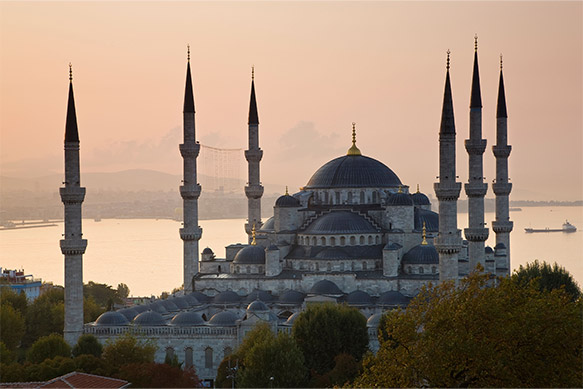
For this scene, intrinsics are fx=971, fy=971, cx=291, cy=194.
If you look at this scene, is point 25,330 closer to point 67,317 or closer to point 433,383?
point 67,317

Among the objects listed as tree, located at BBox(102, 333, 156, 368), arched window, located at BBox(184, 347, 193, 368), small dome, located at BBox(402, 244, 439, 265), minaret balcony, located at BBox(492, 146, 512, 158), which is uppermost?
minaret balcony, located at BBox(492, 146, 512, 158)

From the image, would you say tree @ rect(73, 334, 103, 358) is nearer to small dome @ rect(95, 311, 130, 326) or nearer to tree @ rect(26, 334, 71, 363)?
tree @ rect(26, 334, 71, 363)

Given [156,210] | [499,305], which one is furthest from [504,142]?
[156,210]

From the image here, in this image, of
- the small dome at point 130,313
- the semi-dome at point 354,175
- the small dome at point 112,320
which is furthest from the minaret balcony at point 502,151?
the small dome at point 112,320

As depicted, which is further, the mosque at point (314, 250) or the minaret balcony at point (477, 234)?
the minaret balcony at point (477, 234)

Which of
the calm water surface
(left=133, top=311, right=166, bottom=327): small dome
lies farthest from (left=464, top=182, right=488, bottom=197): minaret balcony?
the calm water surface

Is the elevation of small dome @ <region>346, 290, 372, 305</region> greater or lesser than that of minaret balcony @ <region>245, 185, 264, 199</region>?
lesser

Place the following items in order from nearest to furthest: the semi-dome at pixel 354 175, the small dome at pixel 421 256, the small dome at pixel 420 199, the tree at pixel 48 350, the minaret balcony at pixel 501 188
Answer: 1. the tree at pixel 48 350
2. the small dome at pixel 421 256
3. the minaret balcony at pixel 501 188
4. the semi-dome at pixel 354 175
5. the small dome at pixel 420 199

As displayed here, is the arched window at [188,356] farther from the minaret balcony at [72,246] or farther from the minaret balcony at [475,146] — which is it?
the minaret balcony at [475,146]
